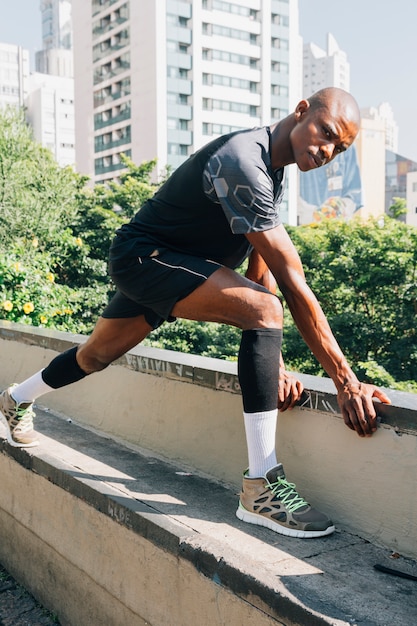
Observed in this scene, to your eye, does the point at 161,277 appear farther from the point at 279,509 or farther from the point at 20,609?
the point at 20,609

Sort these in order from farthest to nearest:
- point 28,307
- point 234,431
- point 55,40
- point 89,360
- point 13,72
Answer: point 55,40 → point 13,72 → point 28,307 → point 89,360 → point 234,431

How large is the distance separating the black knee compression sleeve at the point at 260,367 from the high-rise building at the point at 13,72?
469ft

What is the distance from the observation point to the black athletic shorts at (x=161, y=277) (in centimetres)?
235

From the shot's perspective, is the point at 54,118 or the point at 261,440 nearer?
the point at 261,440

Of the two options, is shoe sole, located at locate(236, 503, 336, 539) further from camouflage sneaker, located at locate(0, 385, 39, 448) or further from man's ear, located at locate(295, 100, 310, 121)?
man's ear, located at locate(295, 100, 310, 121)

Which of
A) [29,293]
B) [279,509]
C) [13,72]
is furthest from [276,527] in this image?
[13,72]

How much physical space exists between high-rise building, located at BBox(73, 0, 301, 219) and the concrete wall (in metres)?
68.0

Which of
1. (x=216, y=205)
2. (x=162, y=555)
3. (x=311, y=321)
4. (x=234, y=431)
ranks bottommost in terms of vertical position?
(x=162, y=555)

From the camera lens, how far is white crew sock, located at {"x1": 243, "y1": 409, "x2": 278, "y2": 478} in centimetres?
229

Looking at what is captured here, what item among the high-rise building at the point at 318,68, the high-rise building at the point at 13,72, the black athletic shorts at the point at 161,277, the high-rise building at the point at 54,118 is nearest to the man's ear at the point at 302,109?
the black athletic shorts at the point at 161,277

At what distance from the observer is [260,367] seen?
7.39 feet

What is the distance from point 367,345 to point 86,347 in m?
14.4

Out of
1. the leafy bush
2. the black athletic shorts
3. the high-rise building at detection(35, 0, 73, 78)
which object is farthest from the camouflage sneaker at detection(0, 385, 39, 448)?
the high-rise building at detection(35, 0, 73, 78)

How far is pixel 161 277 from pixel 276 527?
925 mm
